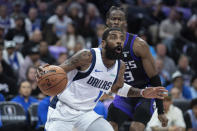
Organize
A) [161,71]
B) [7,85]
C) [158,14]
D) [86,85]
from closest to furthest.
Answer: [86,85] < [7,85] < [161,71] < [158,14]

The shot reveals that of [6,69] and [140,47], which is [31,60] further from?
[140,47]

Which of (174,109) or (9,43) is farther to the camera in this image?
(9,43)

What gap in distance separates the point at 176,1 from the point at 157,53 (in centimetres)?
410

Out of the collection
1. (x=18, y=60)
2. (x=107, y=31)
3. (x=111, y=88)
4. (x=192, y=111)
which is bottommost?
(x=192, y=111)

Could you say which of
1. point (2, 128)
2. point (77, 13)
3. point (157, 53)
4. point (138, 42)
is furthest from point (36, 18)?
point (138, 42)

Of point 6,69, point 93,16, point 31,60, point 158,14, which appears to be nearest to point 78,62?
point 6,69

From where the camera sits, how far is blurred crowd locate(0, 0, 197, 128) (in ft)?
34.8

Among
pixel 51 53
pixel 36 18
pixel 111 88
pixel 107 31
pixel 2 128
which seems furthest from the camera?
pixel 36 18

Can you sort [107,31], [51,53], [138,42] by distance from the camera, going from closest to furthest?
[107,31]
[138,42]
[51,53]

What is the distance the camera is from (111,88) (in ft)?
19.1

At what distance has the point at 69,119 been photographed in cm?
520

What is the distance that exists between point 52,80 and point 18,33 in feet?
24.8

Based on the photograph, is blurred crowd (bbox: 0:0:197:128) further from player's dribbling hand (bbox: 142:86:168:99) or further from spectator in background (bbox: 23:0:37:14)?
player's dribbling hand (bbox: 142:86:168:99)

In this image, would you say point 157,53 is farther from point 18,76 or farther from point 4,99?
point 4,99
